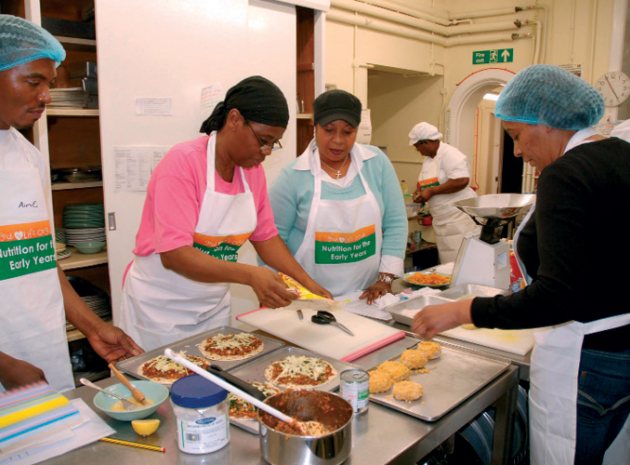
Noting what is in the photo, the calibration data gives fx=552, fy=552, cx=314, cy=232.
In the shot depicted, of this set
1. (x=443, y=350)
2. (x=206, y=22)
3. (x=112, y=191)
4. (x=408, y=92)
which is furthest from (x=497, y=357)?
(x=408, y=92)

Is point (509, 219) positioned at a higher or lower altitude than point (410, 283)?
higher

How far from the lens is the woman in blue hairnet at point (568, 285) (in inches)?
52.4

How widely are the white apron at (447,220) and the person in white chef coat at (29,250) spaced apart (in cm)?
392

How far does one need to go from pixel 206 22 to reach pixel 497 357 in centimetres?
258

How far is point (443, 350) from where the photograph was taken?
177 centimetres

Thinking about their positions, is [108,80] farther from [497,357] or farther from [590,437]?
[590,437]

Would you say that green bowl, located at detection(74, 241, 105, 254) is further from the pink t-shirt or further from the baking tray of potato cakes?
the baking tray of potato cakes

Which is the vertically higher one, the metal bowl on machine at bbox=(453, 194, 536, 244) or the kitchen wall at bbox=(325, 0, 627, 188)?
the kitchen wall at bbox=(325, 0, 627, 188)

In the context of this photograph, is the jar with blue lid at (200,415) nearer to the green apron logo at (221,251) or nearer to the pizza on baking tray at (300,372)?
the pizza on baking tray at (300,372)

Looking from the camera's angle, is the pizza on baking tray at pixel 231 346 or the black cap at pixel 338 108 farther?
the black cap at pixel 338 108

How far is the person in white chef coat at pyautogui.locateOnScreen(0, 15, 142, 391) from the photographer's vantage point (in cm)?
150

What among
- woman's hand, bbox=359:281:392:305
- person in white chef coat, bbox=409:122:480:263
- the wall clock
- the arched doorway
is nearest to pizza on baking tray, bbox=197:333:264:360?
woman's hand, bbox=359:281:392:305

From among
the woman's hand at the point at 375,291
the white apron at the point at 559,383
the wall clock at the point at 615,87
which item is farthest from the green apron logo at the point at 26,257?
the wall clock at the point at 615,87

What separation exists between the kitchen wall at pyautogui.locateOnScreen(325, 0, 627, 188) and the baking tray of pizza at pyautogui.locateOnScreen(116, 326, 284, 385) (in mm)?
3800
